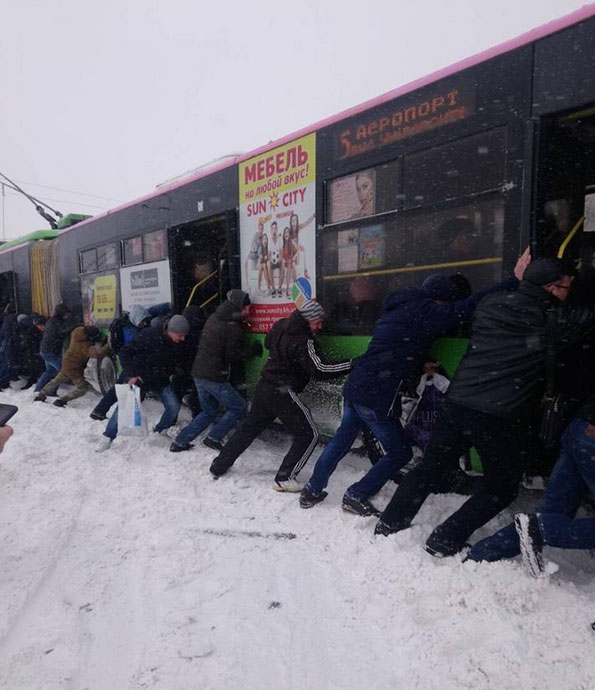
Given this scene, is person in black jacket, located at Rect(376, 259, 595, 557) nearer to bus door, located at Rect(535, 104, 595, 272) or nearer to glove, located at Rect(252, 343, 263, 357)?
bus door, located at Rect(535, 104, 595, 272)

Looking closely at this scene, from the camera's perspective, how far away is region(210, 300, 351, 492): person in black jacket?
400 cm

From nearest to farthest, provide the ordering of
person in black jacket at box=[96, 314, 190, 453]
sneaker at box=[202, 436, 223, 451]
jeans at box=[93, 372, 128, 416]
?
sneaker at box=[202, 436, 223, 451] → person in black jacket at box=[96, 314, 190, 453] → jeans at box=[93, 372, 128, 416]

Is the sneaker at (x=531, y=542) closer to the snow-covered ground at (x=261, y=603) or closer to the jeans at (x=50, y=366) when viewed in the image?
the snow-covered ground at (x=261, y=603)

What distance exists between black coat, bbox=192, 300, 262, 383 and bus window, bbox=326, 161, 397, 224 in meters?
1.44

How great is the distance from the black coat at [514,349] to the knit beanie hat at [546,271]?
0.14ft

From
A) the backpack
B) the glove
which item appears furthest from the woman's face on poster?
the backpack

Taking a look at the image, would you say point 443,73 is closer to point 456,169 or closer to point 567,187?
point 456,169

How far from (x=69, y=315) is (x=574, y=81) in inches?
311

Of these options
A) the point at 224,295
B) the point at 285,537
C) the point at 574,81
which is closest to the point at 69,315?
the point at 224,295

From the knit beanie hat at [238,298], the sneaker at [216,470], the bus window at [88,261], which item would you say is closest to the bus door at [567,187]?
the knit beanie hat at [238,298]

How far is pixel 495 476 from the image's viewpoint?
8.88ft

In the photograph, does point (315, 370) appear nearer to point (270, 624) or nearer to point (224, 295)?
point (270, 624)

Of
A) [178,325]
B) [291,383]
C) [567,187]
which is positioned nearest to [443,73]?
[567,187]

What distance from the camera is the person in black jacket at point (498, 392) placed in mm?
2572
